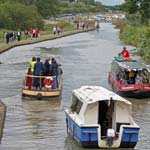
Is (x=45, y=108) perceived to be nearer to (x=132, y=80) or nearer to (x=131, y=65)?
(x=132, y=80)

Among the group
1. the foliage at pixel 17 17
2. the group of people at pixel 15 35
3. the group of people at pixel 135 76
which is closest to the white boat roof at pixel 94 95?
the group of people at pixel 135 76

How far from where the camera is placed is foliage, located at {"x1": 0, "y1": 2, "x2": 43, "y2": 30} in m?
92.6

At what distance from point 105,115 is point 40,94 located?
9582 mm

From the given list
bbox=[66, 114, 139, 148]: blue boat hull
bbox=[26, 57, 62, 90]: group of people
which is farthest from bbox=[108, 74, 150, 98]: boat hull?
bbox=[66, 114, 139, 148]: blue boat hull

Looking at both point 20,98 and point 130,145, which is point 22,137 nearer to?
point 130,145

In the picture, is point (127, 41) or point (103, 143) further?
point (127, 41)

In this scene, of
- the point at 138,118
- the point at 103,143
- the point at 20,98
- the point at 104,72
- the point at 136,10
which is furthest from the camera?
the point at 136,10

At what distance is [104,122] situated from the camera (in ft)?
67.2

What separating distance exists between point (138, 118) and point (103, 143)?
24.1 feet

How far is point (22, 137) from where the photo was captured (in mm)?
22234

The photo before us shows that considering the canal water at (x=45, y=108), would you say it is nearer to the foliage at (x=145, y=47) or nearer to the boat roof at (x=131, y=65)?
the boat roof at (x=131, y=65)

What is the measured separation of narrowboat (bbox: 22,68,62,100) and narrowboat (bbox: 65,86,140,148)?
880cm

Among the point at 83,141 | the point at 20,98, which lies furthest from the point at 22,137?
the point at 20,98

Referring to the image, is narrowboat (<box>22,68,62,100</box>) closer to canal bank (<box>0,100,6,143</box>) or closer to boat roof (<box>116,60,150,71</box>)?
canal bank (<box>0,100,6,143</box>)
